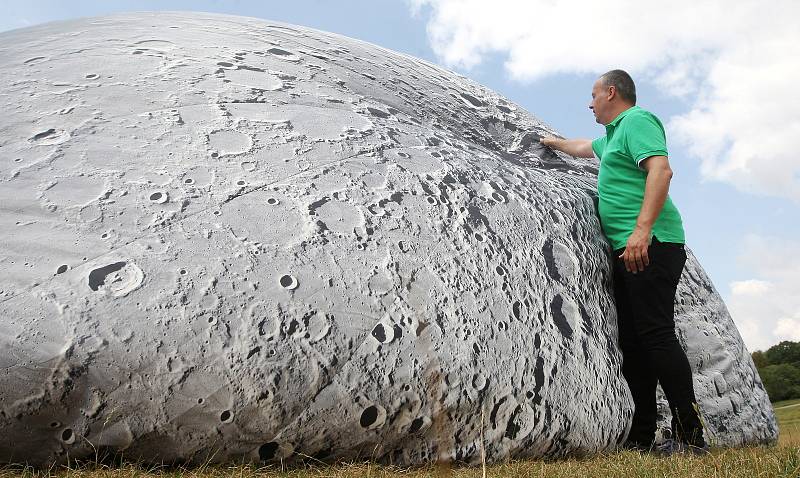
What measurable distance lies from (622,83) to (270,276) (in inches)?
89.2

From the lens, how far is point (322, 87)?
12.3ft

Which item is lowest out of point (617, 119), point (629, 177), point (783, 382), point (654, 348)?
point (783, 382)

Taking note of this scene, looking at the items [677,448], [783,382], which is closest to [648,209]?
[677,448]

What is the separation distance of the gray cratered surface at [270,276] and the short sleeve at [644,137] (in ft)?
1.43

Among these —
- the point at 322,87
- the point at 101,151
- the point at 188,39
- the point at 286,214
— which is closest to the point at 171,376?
the point at 286,214

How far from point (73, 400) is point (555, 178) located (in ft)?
9.03

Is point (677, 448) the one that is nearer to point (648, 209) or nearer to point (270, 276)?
point (648, 209)

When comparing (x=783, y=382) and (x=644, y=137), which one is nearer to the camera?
(x=644, y=137)

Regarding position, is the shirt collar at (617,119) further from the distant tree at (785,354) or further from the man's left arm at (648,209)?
the distant tree at (785,354)

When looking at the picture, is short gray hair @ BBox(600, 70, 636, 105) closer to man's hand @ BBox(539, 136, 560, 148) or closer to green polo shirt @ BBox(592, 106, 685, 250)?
green polo shirt @ BBox(592, 106, 685, 250)

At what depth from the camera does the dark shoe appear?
332cm

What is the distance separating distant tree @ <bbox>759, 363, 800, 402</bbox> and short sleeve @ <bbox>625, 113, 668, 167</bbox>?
2146 cm

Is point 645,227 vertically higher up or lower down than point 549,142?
lower down

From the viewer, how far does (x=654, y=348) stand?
11.3ft
